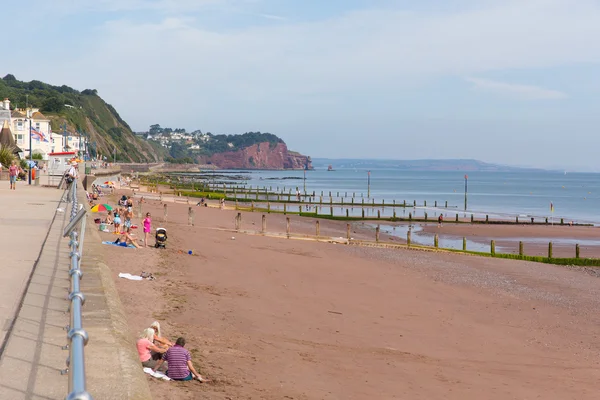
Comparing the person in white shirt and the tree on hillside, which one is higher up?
the tree on hillside

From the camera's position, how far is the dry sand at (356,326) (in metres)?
10.8

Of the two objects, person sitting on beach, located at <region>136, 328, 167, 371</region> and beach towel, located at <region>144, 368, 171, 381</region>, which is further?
person sitting on beach, located at <region>136, 328, 167, 371</region>

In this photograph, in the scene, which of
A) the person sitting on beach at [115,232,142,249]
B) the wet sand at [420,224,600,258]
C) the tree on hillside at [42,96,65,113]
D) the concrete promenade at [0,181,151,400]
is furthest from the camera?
the tree on hillside at [42,96,65,113]

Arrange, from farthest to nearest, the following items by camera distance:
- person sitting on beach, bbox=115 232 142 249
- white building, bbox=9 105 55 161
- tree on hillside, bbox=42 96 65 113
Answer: tree on hillside, bbox=42 96 65 113
white building, bbox=9 105 55 161
person sitting on beach, bbox=115 232 142 249

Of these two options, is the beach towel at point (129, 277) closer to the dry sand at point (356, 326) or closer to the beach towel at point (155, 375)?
the dry sand at point (356, 326)

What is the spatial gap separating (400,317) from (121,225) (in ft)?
40.6

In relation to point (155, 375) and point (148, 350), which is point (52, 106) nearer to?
point (148, 350)

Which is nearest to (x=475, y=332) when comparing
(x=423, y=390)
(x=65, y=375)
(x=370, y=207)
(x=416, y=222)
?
(x=423, y=390)

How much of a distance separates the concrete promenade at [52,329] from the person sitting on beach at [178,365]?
0.99 meters

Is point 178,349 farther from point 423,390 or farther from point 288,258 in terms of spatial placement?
point 288,258

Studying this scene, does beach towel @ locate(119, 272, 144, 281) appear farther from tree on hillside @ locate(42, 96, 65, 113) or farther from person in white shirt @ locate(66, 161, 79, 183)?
tree on hillside @ locate(42, 96, 65, 113)

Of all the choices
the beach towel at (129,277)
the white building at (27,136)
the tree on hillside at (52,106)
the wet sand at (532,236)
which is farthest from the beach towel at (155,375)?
the tree on hillside at (52,106)

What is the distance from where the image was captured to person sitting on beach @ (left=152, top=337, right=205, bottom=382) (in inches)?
357

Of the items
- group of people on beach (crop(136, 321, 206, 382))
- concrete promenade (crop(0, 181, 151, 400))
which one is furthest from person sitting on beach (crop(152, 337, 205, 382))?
concrete promenade (crop(0, 181, 151, 400))
